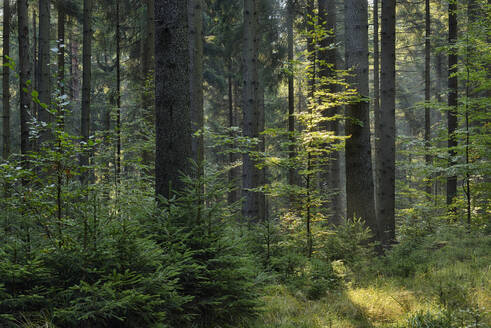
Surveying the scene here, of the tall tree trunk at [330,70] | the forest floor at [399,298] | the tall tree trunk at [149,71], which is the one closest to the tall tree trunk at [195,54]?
the tall tree trunk at [149,71]

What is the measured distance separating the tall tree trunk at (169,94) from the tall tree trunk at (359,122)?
4.45 metres

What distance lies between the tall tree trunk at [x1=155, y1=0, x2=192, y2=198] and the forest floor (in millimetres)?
2104

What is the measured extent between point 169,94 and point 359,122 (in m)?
4.72

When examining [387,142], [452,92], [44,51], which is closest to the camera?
[387,142]

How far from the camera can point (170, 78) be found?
485 centimetres

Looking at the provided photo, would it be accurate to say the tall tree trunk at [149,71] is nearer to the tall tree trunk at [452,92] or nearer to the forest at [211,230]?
the forest at [211,230]

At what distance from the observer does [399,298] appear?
4895mm

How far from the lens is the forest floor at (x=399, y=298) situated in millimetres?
4012

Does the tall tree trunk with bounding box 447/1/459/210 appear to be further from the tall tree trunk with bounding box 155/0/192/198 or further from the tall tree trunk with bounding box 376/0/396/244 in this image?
the tall tree trunk with bounding box 155/0/192/198

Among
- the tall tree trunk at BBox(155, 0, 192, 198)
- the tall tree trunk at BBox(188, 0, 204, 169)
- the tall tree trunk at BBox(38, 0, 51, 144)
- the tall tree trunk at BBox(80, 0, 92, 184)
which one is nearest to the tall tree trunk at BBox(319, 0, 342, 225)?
the tall tree trunk at BBox(188, 0, 204, 169)

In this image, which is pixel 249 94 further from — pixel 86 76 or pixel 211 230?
pixel 211 230

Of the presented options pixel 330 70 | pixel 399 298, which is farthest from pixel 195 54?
pixel 399 298

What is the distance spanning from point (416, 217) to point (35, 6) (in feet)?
65.1

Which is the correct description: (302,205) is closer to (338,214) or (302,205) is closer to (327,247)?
(327,247)
